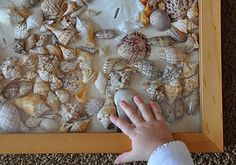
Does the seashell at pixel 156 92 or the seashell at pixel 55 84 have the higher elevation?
the seashell at pixel 55 84

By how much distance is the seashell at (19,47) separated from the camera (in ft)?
1.88

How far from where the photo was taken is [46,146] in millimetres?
553

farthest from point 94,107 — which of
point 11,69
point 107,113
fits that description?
point 11,69

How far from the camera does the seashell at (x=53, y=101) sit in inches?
22.1

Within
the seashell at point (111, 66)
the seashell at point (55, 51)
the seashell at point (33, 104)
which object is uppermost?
the seashell at point (55, 51)

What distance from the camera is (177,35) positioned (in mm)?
578

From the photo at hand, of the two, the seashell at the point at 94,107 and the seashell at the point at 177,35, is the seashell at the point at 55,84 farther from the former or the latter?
the seashell at the point at 177,35

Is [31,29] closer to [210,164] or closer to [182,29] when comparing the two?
[182,29]

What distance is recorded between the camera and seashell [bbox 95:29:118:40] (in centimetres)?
58

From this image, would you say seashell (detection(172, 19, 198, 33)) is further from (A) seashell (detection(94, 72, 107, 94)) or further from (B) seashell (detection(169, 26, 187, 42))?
(A) seashell (detection(94, 72, 107, 94))

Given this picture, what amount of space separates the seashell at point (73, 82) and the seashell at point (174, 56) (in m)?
0.12

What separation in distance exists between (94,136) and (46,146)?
63 millimetres

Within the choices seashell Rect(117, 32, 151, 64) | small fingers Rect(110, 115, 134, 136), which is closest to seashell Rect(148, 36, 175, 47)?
seashell Rect(117, 32, 151, 64)

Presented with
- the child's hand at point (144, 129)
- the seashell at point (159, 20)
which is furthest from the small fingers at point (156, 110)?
the seashell at point (159, 20)
